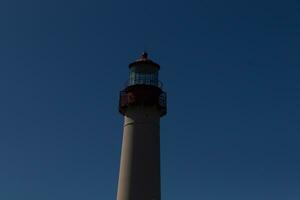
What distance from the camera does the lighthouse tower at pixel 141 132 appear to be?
108 feet

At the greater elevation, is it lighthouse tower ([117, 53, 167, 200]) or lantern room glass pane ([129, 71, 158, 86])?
lantern room glass pane ([129, 71, 158, 86])

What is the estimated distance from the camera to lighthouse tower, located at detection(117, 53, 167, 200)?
32.8m

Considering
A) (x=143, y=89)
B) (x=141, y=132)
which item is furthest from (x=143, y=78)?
(x=141, y=132)

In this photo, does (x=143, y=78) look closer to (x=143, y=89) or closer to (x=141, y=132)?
(x=143, y=89)

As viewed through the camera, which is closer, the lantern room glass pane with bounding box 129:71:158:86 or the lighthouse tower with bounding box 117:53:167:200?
the lighthouse tower with bounding box 117:53:167:200

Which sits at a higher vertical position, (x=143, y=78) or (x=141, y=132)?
(x=143, y=78)

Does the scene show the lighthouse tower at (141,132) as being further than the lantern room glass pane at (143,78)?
No

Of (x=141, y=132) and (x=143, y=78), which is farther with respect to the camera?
(x=143, y=78)

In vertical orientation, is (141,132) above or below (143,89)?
below

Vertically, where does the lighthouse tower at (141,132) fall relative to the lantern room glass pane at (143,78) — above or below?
below

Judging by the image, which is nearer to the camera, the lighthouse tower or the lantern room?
the lighthouse tower

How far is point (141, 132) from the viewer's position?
3384 centimetres

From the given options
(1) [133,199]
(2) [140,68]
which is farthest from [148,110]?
(1) [133,199]

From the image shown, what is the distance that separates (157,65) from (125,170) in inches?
310
